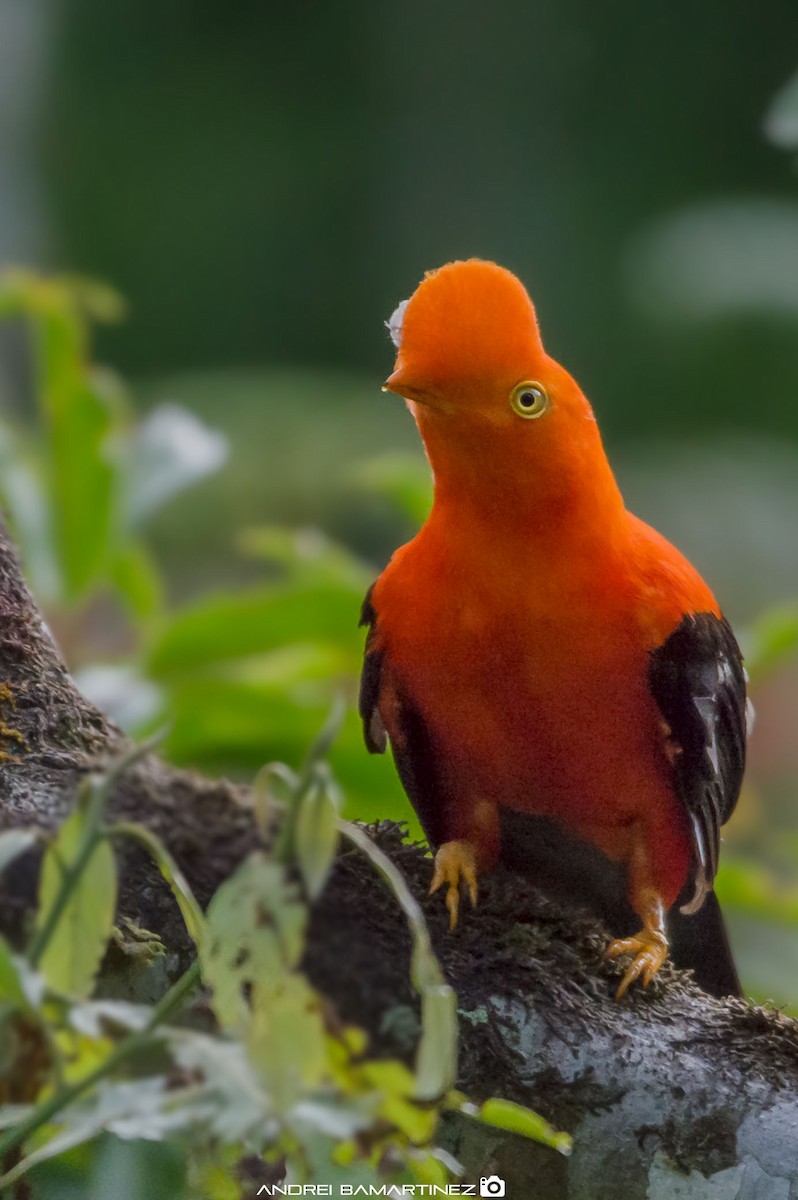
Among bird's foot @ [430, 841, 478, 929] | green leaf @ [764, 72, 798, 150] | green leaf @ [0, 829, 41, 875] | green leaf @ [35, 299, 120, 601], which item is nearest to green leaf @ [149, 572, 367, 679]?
green leaf @ [35, 299, 120, 601]

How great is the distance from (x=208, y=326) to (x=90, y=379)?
9794mm

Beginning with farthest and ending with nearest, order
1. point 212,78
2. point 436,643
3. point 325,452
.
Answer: point 212,78 → point 325,452 → point 436,643

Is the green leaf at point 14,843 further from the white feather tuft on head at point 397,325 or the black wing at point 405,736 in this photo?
the black wing at point 405,736

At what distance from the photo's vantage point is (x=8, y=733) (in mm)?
1479

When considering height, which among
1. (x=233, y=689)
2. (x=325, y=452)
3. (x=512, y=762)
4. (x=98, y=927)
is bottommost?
(x=98, y=927)

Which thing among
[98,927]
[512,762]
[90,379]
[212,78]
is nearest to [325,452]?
[212,78]

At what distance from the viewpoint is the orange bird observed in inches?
70.7

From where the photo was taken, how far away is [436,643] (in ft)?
6.52

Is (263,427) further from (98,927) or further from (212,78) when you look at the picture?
(98,927)

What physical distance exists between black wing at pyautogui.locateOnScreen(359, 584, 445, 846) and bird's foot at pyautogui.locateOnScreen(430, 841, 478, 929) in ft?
0.37

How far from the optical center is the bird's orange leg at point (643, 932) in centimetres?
170

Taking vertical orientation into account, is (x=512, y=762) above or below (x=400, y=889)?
above

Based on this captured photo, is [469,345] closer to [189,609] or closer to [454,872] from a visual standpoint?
[454,872]

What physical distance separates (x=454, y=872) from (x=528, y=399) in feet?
2.14
